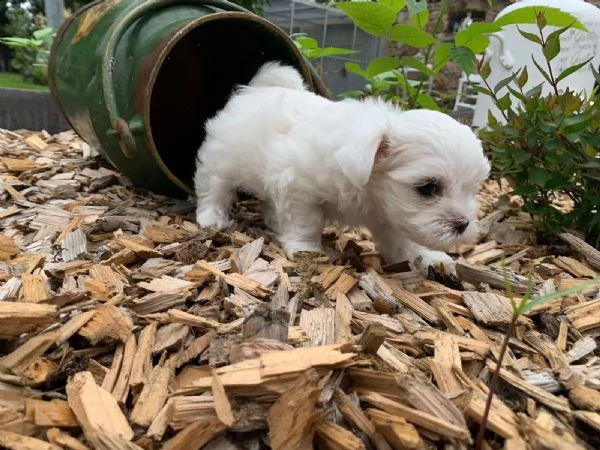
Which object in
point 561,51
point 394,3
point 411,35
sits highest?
point 394,3

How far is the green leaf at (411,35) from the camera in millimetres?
2955

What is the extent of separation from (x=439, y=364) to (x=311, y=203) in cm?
→ 118

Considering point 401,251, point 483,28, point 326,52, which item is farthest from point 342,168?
point 326,52

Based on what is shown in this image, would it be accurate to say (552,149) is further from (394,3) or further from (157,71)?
(157,71)

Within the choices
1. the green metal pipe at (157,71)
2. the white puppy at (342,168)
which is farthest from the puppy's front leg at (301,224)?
the green metal pipe at (157,71)

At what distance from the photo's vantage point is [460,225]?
82.6 inches

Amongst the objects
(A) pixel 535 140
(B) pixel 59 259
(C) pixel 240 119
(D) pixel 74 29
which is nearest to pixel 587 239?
(A) pixel 535 140

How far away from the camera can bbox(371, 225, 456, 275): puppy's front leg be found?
250 cm

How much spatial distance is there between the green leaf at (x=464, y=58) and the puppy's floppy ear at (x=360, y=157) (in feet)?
2.96

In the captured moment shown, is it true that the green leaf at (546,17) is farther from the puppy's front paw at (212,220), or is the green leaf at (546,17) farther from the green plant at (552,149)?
the puppy's front paw at (212,220)

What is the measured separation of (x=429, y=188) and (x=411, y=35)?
4.10 feet

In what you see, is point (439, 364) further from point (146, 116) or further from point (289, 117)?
point (146, 116)

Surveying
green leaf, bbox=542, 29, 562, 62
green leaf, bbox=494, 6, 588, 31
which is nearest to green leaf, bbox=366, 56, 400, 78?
green leaf, bbox=494, 6, 588, 31

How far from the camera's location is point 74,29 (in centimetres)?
335
